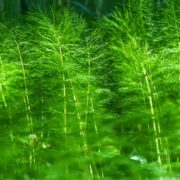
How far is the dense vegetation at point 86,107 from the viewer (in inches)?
88.9

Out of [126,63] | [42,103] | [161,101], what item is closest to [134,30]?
[126,63]

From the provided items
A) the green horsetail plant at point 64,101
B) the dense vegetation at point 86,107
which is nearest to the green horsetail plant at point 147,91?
the dense vegetation at point 86,107

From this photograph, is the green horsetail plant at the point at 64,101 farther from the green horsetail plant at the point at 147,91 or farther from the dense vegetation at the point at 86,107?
the green horsetail plant at the point at 147,91

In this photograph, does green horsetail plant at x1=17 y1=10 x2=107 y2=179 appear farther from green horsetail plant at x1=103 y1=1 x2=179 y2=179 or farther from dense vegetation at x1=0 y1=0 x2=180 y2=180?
green horsetail plant at x1=103 y1=1 x2=179 y2=179

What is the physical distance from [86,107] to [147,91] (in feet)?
1.05

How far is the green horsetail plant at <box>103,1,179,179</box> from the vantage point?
2.22 m

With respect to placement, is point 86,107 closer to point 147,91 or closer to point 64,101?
point 64,101

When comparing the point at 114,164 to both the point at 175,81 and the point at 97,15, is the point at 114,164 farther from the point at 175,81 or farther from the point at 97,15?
the point at 97,15

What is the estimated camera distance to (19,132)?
2533 mm

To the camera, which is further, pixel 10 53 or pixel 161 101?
pixel 10 53

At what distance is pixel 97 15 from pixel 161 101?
228 centimetres

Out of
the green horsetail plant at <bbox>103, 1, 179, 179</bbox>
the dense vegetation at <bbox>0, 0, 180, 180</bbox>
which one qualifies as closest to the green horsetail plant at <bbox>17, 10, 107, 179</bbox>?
the dense vegetation at <bbox>0, 0, 180, 180</bbox>

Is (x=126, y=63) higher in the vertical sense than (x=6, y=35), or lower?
lower

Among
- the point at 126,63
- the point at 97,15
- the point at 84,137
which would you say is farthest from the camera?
the point at 97,15
